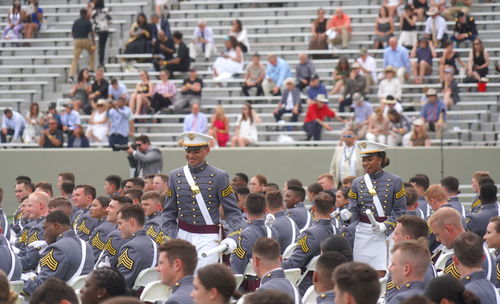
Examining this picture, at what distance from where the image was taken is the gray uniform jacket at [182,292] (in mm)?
7246

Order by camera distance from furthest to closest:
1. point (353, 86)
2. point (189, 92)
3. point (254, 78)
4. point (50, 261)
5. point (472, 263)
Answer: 1. point (254, 78)
2. point (189, 92)
3. point (353, 86)
4. point (50, 261)
5. point (472, 263)

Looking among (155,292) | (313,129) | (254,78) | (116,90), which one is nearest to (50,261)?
(155,292)

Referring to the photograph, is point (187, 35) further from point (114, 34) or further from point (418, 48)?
point (418, 48)

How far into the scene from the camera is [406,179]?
2155cm

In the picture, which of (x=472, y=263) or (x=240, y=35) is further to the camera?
(x=240, y=35)

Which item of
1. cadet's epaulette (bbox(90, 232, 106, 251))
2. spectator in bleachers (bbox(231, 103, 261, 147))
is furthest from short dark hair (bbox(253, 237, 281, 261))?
spectator in bleachers (bbox(231, 103, 261, 147))

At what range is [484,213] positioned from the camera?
488 inches

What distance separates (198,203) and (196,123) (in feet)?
41.9

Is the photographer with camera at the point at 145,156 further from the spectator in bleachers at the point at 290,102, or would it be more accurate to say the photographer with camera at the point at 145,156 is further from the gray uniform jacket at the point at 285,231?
the gray uniform jacket at the point at 285,231

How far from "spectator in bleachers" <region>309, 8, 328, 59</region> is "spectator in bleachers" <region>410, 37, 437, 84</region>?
2.37 metres

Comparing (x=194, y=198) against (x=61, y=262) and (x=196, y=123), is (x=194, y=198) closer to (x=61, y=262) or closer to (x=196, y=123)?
(x=61, y=262)

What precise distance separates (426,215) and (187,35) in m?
15.0

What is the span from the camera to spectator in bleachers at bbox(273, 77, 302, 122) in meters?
23.8

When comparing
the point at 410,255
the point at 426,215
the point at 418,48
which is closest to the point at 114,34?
the point at 418,48
